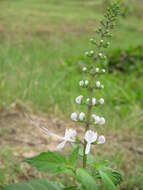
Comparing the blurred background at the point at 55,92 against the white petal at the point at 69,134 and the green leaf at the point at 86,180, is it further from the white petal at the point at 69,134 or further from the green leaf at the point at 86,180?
the green leaf at the point at 86,180

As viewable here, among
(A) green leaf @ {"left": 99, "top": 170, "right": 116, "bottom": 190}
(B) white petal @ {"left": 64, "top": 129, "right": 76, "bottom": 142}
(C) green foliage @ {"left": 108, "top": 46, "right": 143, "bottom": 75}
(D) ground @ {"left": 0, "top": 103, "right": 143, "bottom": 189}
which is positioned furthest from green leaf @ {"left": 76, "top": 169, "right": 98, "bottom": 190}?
(C) green foliage @ {"left": 108, "top": 46, "right": 143, "bottom": 75}

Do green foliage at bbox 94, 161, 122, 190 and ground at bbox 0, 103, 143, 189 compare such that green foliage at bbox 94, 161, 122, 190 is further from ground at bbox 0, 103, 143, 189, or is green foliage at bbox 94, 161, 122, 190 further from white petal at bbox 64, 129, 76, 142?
ground at bbox 0, 103, 143, 189

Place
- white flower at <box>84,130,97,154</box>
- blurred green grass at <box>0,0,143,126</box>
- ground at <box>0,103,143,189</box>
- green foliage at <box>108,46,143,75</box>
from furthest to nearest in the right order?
green foliage at <box>108,46,143,75</box>, blurred green grass at <box>0,0,143,126</box>, ground at <box>0,103,143,189</box>, white flower at <box>84,130,97,154</box>

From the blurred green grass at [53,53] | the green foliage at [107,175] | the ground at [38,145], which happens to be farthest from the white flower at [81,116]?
the ground at [38,145]

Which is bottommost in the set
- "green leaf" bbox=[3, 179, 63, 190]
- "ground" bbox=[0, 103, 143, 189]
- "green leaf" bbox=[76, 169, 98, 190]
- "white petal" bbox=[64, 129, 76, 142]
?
"ground" bbox=[0, 103, 143, 189]

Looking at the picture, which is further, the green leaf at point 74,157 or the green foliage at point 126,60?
the green foliage at point 126,60

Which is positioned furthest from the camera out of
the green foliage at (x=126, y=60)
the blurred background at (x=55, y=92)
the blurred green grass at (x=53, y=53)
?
the green foliage at (x=126, y=60)

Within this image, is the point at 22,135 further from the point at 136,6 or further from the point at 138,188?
the point at 136,6
